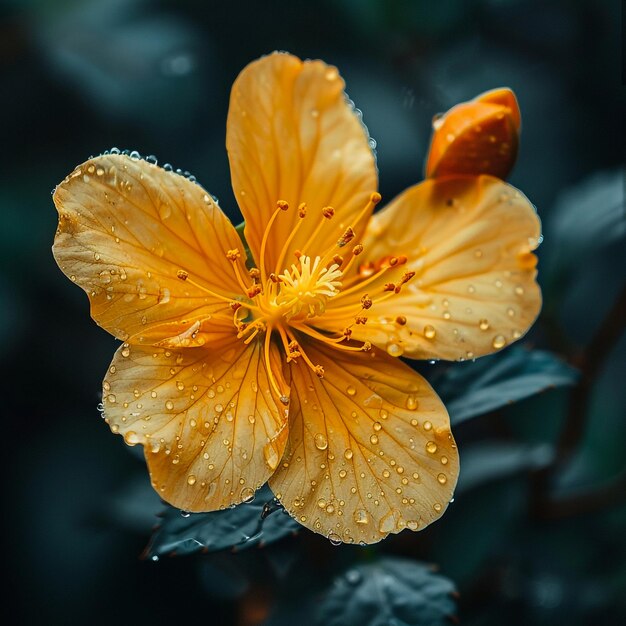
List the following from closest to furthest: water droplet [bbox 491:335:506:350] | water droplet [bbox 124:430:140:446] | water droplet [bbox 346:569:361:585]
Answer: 1. water droplet [bbox 124:430:140:446]
2. water droplet [bbox 491:335:506:350]
3. water droplet [bbox 346:569:361:585]

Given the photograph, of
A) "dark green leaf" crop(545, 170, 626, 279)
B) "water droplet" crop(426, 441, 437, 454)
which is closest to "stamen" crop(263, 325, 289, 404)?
"water droplet" crop(426, 441, 437, 454)

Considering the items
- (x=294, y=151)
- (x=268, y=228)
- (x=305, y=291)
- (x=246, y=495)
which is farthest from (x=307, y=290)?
(x=246, y=495)

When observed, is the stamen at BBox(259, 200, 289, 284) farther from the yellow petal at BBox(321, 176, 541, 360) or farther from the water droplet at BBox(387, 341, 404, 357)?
the water droplet at BBox(387, 341, 404, 357)

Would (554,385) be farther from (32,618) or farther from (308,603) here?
(32,618)

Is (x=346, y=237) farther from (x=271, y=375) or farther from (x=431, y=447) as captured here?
(x=431, y=447)

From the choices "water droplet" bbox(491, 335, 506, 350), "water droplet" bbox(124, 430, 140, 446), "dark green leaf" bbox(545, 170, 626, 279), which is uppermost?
"water droplet" bbox(124, 430, 140, 446)

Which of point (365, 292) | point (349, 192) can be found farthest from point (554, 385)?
point (349, 192)
